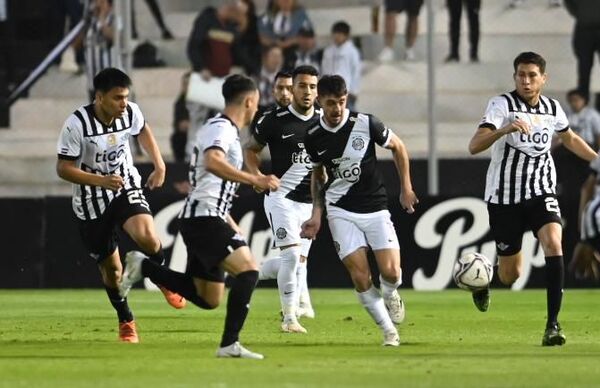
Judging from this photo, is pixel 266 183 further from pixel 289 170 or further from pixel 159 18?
pixel 159 18

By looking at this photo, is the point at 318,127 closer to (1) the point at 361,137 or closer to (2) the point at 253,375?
(1) the point at 361,137

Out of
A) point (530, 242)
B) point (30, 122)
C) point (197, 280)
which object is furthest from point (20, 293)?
point (197, 280)

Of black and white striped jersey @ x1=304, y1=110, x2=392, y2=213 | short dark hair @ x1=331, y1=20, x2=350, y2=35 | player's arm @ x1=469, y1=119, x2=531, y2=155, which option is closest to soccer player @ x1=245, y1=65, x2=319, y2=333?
black and white striped jersey @ x1=304, y1=110, x2=392, y2=213

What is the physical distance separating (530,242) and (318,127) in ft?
26.0

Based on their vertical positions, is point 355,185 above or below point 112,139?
below

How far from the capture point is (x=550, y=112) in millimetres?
12070

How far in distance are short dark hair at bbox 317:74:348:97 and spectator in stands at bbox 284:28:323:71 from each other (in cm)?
1054

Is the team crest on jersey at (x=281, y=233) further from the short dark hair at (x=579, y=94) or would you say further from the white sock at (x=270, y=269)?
the short dark hair at (x=579, y=94)

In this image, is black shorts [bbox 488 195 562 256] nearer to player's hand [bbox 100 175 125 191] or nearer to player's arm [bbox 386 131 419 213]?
player's arm [bbox 386 131 419 213]

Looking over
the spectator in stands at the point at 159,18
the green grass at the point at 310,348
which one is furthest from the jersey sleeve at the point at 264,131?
the spectator in stands at the point at 159,18

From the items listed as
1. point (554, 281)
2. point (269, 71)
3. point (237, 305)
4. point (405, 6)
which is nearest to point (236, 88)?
point (237, 305)

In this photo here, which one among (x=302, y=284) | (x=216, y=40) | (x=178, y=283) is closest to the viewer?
(x=178, y=283)

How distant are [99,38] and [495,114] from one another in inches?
409

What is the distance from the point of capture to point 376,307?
1130 centimetres
